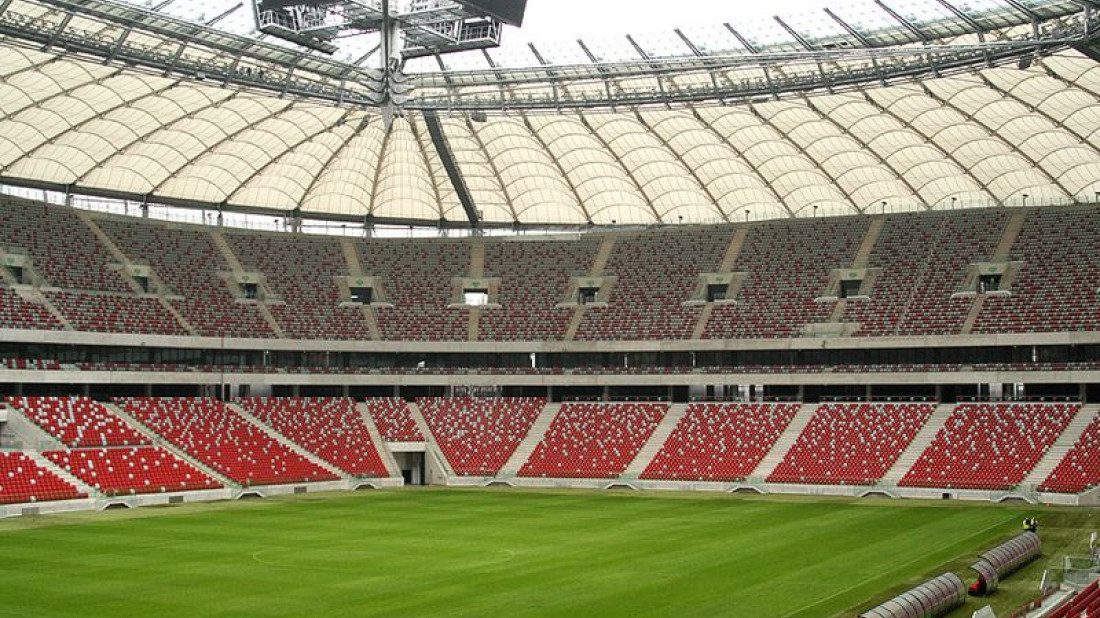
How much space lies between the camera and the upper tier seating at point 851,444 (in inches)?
2527

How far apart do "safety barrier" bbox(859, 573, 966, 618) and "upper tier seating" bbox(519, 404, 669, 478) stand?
134 feet

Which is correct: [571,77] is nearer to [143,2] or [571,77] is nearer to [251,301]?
[143,2]

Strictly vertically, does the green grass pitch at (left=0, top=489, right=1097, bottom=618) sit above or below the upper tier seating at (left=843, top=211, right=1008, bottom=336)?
below

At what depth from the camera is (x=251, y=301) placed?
79.2 metres

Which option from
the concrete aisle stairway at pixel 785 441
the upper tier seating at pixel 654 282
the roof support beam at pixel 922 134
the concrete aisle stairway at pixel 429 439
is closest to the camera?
the roof support beam at pixel 922 134

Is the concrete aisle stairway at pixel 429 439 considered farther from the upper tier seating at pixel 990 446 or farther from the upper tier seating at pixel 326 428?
the upper tier seating at pixel 990 446

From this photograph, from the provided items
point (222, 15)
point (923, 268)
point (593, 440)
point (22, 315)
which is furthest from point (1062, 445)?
point (22, 315)

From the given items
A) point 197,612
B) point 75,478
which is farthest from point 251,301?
point 197,612

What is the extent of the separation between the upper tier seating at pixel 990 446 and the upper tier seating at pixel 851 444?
1920mm

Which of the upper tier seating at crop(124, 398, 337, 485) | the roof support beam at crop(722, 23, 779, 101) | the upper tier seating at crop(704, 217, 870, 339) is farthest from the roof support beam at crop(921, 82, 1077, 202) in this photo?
the upper tier seating at crop(124, 398, 337, 485)

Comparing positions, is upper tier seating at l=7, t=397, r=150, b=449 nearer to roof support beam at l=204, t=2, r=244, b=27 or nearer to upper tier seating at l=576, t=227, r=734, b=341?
roof support beam at l=204, t=2, r=244, b=27

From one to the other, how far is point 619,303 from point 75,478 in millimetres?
38139

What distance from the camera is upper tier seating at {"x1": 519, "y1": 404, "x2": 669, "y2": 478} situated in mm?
71062

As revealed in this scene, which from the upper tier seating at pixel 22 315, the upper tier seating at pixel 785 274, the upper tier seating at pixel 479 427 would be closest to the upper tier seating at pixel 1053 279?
the upper tier seating at pixel 785 274
